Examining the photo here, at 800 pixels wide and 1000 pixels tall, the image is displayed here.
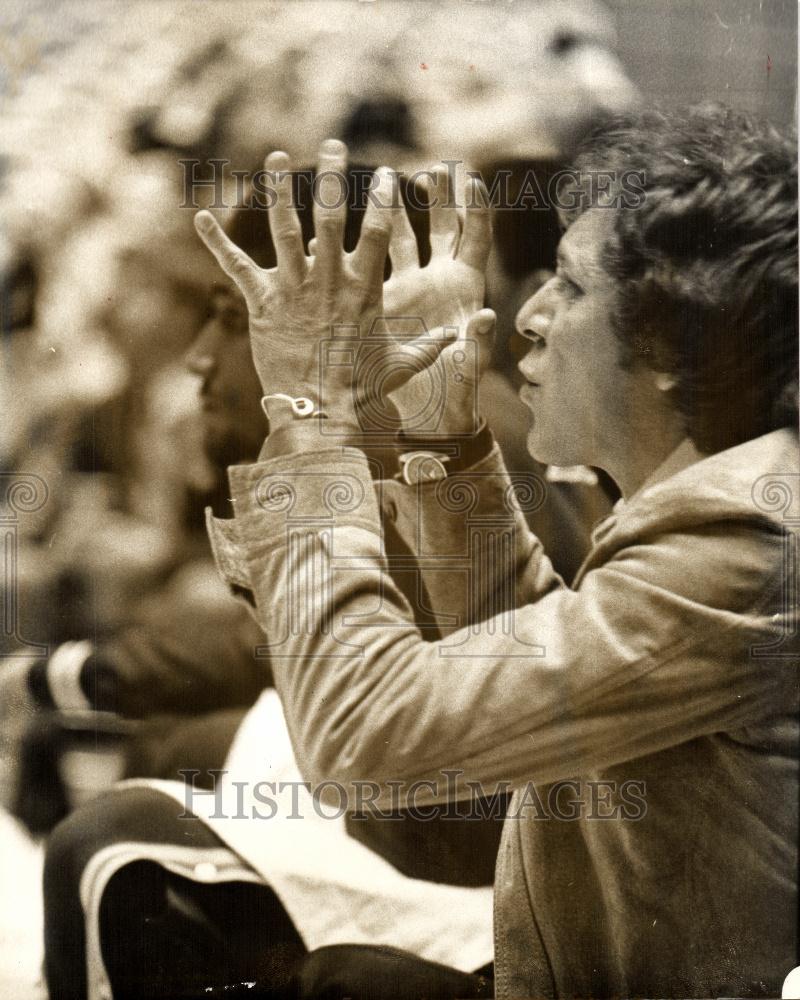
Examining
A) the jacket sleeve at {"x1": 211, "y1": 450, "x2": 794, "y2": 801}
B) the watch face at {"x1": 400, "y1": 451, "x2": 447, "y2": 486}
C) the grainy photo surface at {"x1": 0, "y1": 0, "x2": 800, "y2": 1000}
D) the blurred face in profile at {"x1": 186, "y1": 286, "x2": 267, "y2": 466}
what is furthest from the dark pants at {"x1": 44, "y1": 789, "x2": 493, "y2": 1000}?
the watch face at {"x1": 400, "y1": 451, "x2": 447, "y2": 486}

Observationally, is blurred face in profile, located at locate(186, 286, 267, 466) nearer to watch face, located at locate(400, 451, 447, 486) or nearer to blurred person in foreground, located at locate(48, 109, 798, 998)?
blurred person in foreground, located at locate(48, 109, 798, 998)

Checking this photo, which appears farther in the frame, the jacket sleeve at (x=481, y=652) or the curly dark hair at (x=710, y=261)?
the curly dark hair at (x=710, y=261)

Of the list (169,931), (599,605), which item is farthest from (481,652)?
(169,931)

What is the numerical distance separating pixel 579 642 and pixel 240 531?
0.90m

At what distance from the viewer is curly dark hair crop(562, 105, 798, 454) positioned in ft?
8.30

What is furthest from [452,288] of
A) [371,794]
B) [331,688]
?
[371,794]

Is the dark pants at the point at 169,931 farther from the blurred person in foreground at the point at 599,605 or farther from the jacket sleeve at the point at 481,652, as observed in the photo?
the jacket sleeve at the point at 481,652

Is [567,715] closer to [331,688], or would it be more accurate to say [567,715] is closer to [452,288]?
[331,688]

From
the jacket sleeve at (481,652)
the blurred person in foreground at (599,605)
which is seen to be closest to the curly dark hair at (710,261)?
the blurred person in foreground at (599,605)

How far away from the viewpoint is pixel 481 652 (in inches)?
97.3

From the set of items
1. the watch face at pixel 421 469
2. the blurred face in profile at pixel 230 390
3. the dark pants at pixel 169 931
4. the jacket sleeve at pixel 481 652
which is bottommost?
the dark pants at pixel 169 931

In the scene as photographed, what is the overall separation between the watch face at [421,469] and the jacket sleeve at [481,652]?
105 mm

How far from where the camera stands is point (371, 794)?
246cm

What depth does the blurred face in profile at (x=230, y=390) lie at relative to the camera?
2.51 meters
